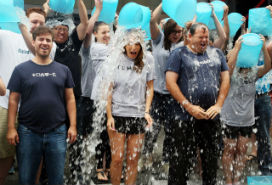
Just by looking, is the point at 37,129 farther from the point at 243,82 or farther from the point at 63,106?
the point at 243,82

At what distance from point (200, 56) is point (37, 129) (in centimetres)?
153

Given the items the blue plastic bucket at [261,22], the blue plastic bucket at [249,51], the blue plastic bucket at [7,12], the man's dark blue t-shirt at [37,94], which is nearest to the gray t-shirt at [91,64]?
the blue plastic bucket at [7,12]

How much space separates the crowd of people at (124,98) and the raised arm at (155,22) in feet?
0.04

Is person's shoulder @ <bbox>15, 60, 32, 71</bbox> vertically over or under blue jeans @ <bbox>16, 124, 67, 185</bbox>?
over

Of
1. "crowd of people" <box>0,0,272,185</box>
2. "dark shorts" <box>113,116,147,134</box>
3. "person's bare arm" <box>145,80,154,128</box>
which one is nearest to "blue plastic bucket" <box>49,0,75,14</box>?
"crowd of people" <box>0,0,272,185</box>

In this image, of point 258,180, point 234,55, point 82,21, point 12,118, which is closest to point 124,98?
point 82,21

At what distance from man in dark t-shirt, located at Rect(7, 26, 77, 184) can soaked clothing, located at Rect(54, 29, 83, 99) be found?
1.85 ft

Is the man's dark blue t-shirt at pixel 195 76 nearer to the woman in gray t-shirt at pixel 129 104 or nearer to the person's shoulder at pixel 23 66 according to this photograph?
the woman in gray t-shirt at pixel 129 104

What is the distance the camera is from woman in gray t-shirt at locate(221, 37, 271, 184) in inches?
147

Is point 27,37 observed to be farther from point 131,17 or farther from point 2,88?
point 131,17

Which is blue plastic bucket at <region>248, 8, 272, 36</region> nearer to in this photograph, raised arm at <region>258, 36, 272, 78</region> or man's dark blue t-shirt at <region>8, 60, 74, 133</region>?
raised arm at <region>258, 36, 272, 78</region>

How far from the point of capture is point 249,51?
3.59 m

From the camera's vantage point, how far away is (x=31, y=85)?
2.87 metres

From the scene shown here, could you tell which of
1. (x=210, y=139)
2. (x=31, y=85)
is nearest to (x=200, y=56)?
(x=210, y=139)
